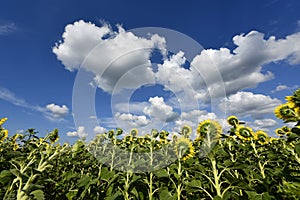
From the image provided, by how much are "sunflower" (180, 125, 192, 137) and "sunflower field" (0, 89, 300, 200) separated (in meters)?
0.02

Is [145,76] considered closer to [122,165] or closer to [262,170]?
[122,165]

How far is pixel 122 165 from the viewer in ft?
11.5

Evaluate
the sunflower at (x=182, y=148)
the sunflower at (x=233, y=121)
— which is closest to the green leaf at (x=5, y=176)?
the sunflower at (x=182, y=148)

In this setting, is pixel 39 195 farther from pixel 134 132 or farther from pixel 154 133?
pixel 134 132

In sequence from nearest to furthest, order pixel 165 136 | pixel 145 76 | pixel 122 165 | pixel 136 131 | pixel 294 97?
pixel 294 97 < pixel 122 165 < pixel 145 76 < pixel 165 136 < pixel 136 131

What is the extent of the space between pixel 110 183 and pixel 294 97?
2.69m

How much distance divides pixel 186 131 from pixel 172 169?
143cm

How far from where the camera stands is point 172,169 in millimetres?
3229

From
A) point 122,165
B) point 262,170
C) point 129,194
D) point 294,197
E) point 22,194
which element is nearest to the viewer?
point 22,194

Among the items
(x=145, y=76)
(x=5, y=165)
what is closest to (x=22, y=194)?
(x=5, y=165)

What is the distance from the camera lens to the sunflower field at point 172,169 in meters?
2.05

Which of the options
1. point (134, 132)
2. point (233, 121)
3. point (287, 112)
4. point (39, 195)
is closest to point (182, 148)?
point (287, 112)

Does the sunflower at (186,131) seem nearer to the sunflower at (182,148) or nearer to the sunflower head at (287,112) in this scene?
the sunflower at (182,148)

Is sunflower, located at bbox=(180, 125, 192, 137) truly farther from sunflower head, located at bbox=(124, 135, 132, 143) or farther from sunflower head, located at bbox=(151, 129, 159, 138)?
sunflower head, located at bbox=(124, 135, 132, 143)
